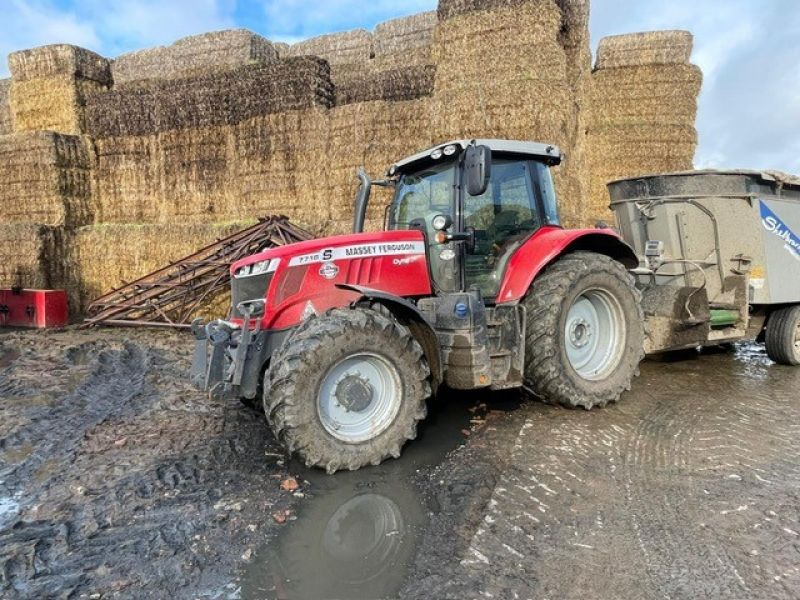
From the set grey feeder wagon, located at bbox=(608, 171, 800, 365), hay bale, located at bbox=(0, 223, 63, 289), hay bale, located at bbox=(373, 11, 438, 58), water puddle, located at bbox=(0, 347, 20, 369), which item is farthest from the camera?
hay bale, located at bbox=(373, 11, 438, 58)

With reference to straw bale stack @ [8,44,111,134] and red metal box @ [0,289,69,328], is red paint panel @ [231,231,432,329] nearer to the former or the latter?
red metal box @ [0,289,69,328]

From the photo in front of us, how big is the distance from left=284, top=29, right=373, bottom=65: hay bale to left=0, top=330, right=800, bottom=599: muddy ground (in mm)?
9370

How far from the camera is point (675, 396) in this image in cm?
447

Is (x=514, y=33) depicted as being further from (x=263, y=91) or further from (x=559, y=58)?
(x=263, y=91)

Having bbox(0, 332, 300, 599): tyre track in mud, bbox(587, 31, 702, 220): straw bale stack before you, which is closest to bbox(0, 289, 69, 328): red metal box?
bbox(0, 332, 300, 599): tyre track in mud

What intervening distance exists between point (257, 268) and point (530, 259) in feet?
6.38

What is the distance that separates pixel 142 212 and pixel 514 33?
7526 millimetres

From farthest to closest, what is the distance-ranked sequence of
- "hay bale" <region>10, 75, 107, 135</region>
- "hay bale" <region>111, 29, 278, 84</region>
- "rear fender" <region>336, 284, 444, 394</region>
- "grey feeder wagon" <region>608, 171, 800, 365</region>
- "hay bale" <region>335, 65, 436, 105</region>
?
"hay bale" <region>111, 29, 278, 84</region>
"hay bale" <region>10, 75, 107, 135</region>
"hay bale" <region>335, 65, 436, 105</region>
"grey feeder wagon" <region>608, 171, 800, 365</region>
"rear fender" <region>336, 284, 444, 394</region>

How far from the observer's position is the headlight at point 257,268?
11.7 ft

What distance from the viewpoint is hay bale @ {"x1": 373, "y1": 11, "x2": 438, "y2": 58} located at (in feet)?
35.6

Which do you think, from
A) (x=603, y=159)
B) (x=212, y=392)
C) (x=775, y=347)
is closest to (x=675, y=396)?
(x=775, y=347)

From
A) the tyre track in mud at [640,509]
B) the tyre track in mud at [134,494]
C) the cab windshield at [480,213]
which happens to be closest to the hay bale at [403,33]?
the cab windshield at [480,213]

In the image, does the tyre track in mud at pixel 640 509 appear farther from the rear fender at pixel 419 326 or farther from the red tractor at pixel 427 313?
the rear fender at pixel 419 326

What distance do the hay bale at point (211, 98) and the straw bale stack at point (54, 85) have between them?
345 millimetres
